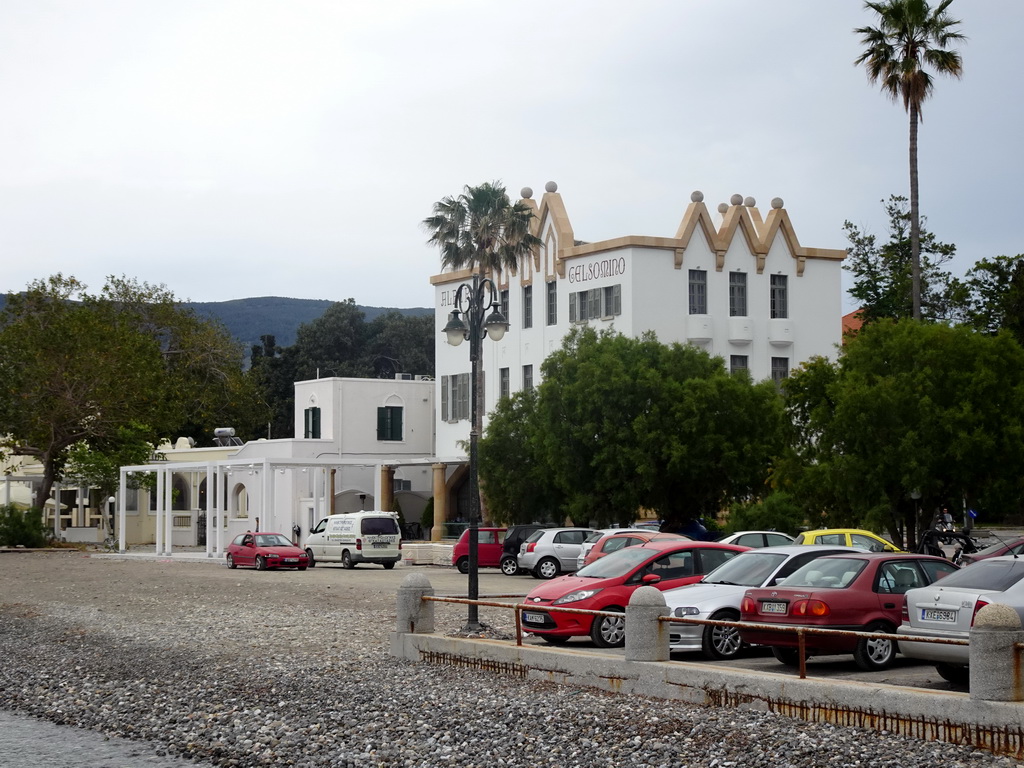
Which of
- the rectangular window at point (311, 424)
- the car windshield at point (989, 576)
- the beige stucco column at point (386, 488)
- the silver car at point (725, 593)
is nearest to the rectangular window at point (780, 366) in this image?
the beige stucco column at point (386, 488)

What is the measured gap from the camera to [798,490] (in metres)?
36.8

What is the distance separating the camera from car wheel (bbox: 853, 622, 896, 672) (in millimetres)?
15836

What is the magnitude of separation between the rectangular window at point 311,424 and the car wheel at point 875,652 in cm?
4918

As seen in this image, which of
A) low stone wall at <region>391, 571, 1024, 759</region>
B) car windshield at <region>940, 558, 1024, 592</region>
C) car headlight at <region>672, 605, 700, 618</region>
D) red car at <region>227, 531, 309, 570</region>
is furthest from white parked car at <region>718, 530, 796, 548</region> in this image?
red car at <region>227, 531, 309, 570</region>

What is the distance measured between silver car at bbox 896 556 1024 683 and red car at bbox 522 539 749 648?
5322mm

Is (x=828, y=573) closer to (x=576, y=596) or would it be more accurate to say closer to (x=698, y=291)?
(x=576, y=596)

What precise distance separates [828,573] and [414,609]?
20.7ft

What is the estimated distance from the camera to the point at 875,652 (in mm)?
16031

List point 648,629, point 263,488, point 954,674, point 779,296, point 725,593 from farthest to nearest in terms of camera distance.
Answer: point 779,296 → point 263,488 → point 725,593 → point 648,629 → point 954,674

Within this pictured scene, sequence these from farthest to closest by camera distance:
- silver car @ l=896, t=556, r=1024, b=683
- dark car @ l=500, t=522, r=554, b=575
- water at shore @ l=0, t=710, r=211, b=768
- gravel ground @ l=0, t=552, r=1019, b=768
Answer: dark car @ l=500, t=522, r=554, b=575, water at shore @ l=0, t=710, r=211, b=768, silver car @ l=896, t=556, r=1024, b=683, gravel ground @ l=0, t=552, r=1019, b=768

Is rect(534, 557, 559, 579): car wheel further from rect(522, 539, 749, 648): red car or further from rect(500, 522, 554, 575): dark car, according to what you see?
rect(522, 539, 749, 648): red car

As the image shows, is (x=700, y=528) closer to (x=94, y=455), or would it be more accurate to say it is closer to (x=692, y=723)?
(x=692, y=723)

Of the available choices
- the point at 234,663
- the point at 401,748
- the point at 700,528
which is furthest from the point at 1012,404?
the point at 401,748

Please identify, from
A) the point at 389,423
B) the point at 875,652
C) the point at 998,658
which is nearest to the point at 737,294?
the point at 389,423
